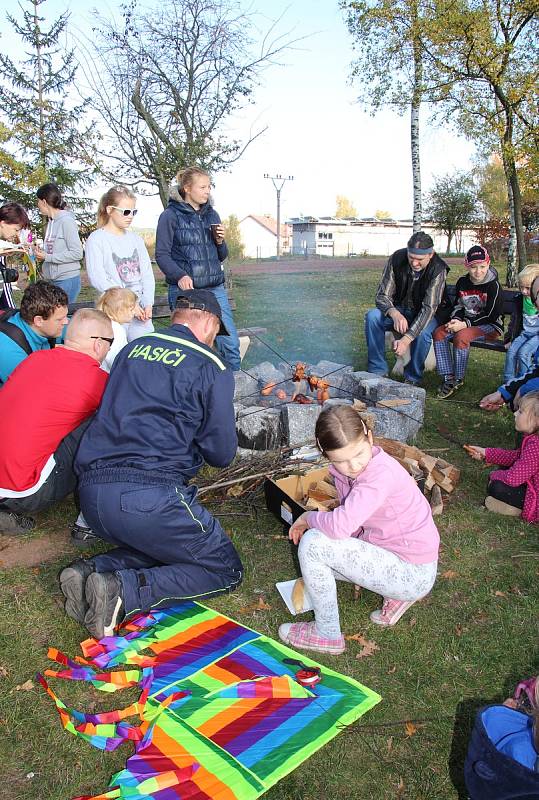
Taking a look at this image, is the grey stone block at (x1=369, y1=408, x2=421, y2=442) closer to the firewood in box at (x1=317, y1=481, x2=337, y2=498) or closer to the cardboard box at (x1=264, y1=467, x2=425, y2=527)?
the cardboard box at (x1=264, y1=467, x2=425, y2=527)

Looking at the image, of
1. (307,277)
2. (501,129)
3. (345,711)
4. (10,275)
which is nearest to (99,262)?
(10,275)

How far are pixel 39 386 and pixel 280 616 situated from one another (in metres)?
1.86

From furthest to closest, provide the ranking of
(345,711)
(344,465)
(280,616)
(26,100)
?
1. (26,100)
2. (280,616)
3. (344,465)
4. (345,711)

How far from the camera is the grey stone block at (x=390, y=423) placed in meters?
4.90

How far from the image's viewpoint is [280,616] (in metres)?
3.03

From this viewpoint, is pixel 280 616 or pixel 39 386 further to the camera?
pixel 39 386

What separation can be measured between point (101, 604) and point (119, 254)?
3.62m

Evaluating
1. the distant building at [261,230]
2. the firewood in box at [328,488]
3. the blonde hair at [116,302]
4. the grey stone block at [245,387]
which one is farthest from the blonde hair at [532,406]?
the distant building at [261,230]

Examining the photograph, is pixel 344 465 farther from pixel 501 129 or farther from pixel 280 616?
pixel 501 129

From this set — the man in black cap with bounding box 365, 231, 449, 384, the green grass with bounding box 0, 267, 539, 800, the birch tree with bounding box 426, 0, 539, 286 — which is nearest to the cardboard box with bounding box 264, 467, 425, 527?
the green grass with bounding box 0, 267, 539, 800

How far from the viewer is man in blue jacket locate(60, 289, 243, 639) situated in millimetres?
2836

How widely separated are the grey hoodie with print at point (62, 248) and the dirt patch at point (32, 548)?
3.64 metres

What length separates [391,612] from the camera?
2920mm

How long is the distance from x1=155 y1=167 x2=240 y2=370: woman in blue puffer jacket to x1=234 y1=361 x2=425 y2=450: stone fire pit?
630 mm
